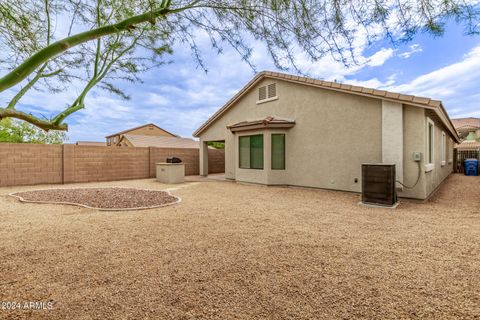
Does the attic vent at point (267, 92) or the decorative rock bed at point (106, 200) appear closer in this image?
the decorative rock bed at point (106, 200)

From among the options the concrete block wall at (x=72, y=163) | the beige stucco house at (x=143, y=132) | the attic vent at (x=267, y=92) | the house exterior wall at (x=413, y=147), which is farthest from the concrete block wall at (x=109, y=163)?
the beige stucco house at (x=143, y=132)

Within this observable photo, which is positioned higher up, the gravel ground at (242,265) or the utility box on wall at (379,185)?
the utility box on wall at (379,185)

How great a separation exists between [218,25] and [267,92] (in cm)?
952

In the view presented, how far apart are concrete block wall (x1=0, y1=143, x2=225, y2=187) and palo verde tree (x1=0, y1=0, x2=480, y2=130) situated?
10.6 m

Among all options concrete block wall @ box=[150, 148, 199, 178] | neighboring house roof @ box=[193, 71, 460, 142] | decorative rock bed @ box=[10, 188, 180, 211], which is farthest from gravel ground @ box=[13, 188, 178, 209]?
concrete block wall @ box=[150, 148, 199, 178]

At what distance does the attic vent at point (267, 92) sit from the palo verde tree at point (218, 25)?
8667 mm

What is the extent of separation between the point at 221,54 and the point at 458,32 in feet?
8.68

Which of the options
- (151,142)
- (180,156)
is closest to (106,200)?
(180,156)

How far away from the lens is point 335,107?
9.20 meters

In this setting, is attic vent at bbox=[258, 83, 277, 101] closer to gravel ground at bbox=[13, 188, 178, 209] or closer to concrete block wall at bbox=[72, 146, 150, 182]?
gravel ground at bbox=[13, 188, 178, 209]

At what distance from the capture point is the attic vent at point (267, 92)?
1179cm

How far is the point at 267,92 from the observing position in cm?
1215

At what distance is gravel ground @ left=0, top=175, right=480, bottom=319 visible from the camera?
2.21 m

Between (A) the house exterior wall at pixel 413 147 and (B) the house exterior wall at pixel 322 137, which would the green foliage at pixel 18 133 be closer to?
(B) the house exterior wall at pixel 322 137
